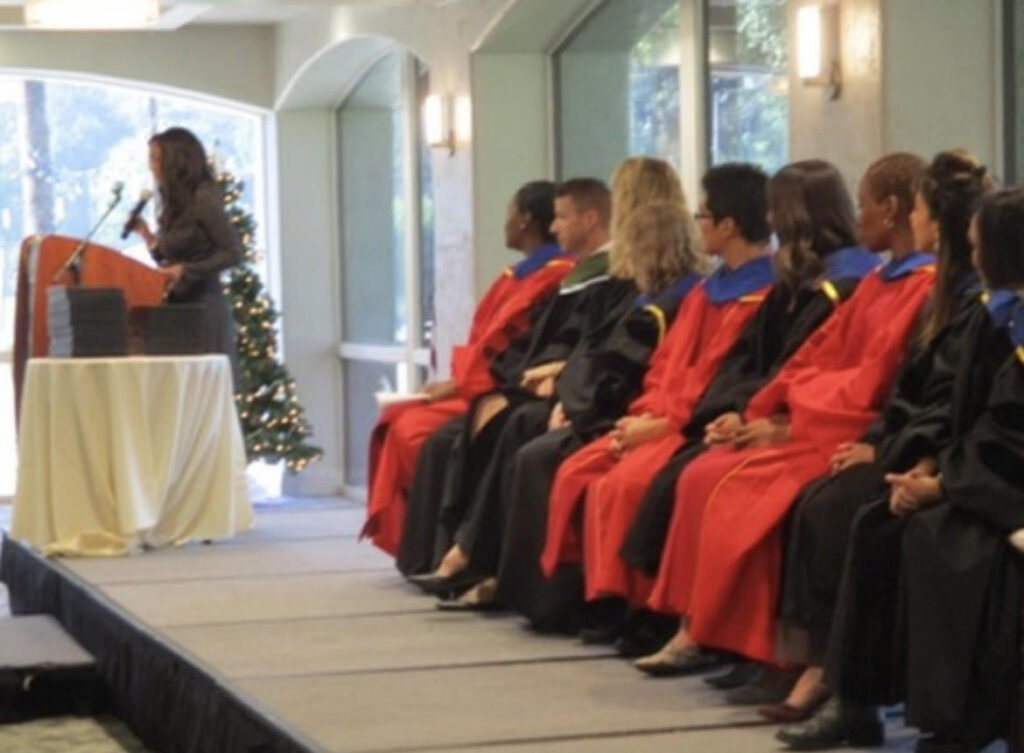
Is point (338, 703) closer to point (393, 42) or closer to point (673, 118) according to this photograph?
point (673, 118)

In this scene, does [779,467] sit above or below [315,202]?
below

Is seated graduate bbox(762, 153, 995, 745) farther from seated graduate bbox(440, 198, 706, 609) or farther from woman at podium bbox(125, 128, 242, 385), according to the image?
woman at podium bbox(125, 128, 242, 385)

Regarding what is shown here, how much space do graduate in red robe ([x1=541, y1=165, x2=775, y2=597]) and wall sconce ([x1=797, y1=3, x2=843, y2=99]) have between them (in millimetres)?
613

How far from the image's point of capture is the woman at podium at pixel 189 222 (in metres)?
8.43

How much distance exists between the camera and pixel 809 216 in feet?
17.2

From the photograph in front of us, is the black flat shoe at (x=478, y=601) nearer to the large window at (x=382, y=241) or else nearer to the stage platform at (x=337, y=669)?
the stage platform at (x=337, y=669)

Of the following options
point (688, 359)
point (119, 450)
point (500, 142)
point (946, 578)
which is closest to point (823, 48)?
point (688, 359)

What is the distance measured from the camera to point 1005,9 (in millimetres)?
6293

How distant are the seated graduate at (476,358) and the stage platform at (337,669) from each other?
265 mm

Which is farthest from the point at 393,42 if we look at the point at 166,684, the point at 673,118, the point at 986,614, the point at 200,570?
the point at 986,614

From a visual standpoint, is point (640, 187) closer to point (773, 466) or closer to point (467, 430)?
point (467, 430)

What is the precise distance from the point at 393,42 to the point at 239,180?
5.93ft

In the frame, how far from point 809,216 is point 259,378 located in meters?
6.06

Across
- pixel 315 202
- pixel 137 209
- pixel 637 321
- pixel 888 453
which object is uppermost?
pixel 315 202
